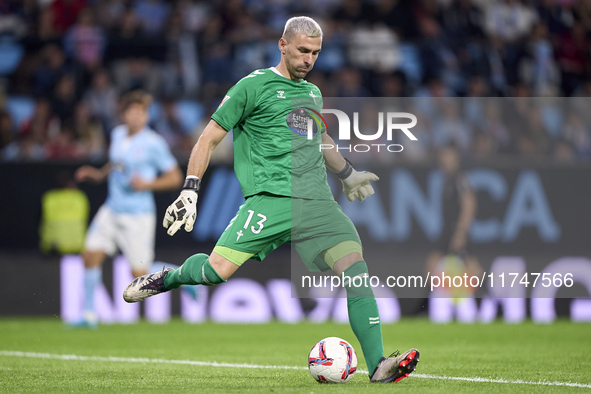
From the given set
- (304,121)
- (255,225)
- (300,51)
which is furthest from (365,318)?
(300,51)

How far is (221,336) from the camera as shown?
970 centimetres

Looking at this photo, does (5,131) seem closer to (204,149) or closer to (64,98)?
(64,98)

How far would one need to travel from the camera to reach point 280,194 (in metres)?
5.59

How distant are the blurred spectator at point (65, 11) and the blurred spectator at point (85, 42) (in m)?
0.44

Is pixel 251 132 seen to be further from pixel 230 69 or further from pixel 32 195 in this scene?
pixel 230 69

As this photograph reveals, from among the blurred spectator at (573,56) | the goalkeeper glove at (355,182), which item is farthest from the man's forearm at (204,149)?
the blurred spectator at (573,56)

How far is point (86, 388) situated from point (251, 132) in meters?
1.85

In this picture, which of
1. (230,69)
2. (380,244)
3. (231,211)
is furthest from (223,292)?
(230,69)

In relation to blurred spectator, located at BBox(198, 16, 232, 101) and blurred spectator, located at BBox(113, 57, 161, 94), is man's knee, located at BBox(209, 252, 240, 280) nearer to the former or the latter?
blurred spectator, located at BBox(198, 16, 232, 101)

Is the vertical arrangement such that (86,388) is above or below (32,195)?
below

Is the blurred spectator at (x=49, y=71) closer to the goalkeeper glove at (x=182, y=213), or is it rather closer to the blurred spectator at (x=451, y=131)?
the blurred spectator at (x=451, y=131)

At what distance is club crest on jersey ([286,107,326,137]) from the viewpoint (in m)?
5.75

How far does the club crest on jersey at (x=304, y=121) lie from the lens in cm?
575

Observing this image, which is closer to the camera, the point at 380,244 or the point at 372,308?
the point at 372,308
